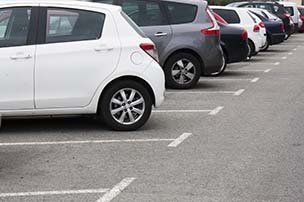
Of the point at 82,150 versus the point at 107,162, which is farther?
the point at 82,150

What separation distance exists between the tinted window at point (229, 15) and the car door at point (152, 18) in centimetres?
583

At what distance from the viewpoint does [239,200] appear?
5.49m

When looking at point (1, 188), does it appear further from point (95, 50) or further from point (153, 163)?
point (95, 50)

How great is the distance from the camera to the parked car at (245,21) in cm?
1806

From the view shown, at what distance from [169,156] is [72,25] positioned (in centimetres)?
221

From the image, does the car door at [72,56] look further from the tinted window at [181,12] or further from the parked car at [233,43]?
the parked car at [233,43]

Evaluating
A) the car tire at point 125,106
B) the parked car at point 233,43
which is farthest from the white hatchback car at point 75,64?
the parked car at point 233,43

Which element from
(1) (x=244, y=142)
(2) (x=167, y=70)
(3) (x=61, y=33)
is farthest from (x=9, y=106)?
(2) (x=167, y=70)

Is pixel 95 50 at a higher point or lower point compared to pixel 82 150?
higher

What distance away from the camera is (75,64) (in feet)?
26.3

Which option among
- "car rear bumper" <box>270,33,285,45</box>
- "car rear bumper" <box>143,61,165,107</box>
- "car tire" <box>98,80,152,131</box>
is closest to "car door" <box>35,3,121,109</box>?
"car tire" <box>98,80,152,131</box>

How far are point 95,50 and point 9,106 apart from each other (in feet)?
4.05

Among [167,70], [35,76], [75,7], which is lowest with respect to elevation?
[167,70]

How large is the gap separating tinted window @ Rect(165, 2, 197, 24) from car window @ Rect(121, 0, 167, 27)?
0.62ft
